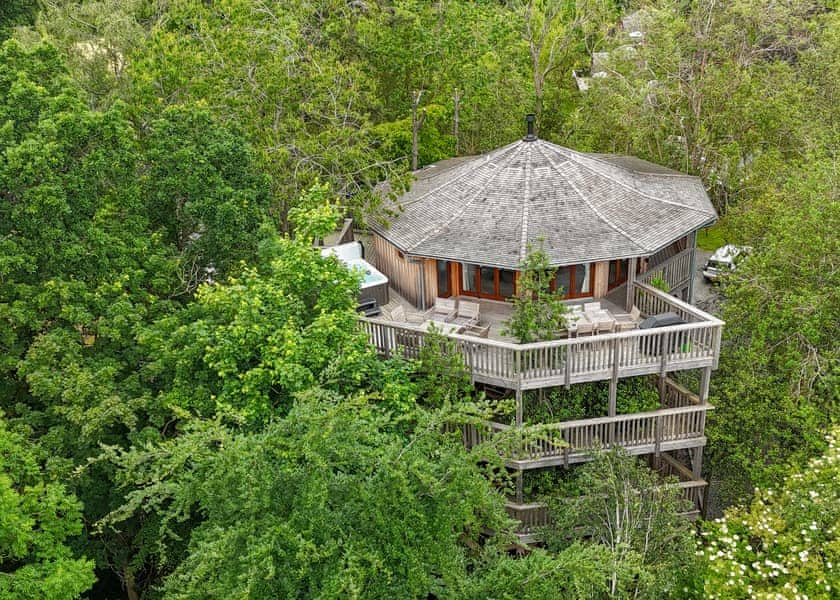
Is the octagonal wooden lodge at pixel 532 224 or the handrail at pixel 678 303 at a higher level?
the octagonal wooden lodge at pixel 532 224

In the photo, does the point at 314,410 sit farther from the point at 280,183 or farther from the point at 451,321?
the point at 280,183

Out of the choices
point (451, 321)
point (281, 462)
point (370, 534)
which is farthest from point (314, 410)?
point (451, 321)

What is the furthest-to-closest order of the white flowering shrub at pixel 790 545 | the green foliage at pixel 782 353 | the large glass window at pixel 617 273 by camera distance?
the large glass window at pixel 617 273
the green foliage at pixel 782 353
the white flowering shrub at pixel 790 545

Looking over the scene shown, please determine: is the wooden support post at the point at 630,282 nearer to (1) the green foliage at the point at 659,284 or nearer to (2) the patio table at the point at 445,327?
(1) the green foliage at the point at 659,284

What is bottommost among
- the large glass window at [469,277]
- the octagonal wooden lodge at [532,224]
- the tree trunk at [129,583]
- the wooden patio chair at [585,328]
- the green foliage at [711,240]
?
the tree trunk at [129,583]

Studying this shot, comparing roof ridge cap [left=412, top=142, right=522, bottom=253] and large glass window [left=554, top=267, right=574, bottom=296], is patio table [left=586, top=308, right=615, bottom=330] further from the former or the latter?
roof ridge cap [left=412, top=142, right=522, bottom=253]

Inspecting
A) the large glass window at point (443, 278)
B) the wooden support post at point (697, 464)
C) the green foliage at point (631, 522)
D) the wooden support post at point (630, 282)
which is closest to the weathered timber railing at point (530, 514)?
the wooden support post at point (697, 464)


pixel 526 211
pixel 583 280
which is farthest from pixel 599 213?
pixel 526 211
